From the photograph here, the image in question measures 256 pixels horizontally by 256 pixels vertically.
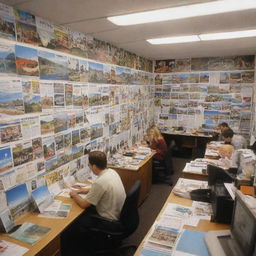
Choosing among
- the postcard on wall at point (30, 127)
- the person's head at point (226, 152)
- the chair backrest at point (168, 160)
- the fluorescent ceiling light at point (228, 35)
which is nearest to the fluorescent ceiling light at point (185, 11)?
the fluorescent ceiling light at point (228, 35)

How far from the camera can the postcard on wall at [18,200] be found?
1984 mm

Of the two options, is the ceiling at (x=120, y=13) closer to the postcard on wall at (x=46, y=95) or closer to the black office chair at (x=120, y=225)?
the postcard on wall at (x=46, y=95)

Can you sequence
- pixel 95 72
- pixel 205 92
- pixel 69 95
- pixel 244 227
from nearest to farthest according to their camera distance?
pixel 244 227, pixel 69 95, pixel 95 72, pixel 205 92

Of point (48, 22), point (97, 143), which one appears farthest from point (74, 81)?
point (97, 143)

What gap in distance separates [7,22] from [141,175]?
2.55 meters

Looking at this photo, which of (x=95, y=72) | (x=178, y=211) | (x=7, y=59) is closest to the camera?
(x=7, y=59)

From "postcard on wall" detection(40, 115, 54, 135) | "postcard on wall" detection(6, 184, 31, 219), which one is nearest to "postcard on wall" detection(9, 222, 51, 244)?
"postcard on wall" detection(6, 184, 31, 219)

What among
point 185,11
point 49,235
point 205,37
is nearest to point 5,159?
point 49,235

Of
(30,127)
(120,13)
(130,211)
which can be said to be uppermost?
(120,13)

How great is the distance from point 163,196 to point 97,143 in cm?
154

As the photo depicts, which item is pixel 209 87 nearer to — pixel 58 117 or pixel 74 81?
pixel 74 81

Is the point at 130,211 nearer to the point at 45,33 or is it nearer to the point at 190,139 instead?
the point at 45,33

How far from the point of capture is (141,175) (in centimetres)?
341

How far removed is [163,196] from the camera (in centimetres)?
387
